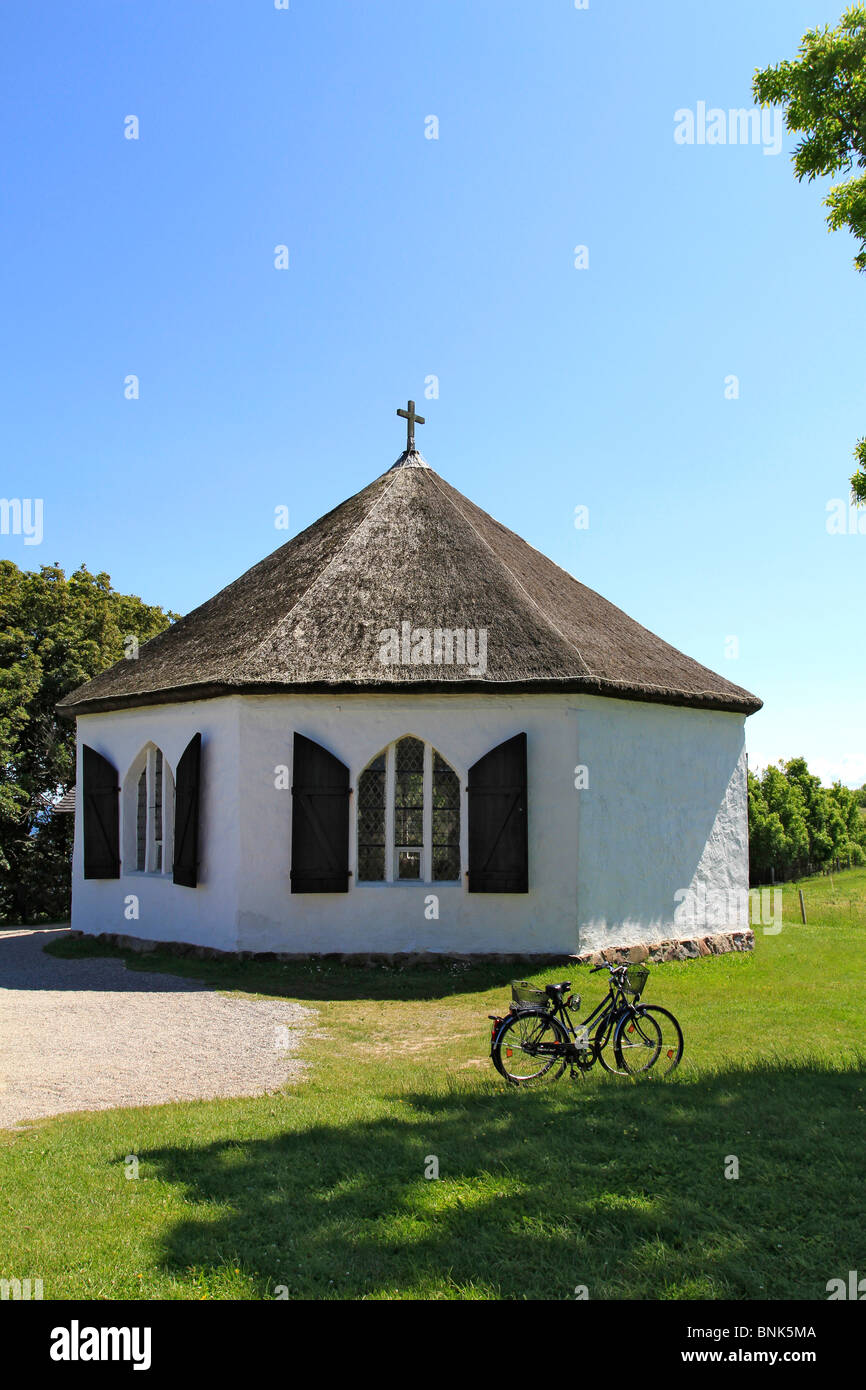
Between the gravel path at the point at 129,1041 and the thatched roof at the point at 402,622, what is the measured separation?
14.0 feet

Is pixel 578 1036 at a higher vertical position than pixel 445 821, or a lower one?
lower

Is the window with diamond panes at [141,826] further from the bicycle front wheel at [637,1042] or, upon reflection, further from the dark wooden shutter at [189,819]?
the bicycle front wheel at [637,1042]

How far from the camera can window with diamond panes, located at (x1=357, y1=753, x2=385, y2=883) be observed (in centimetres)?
1375

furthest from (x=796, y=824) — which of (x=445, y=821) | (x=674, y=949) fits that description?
(x=445, y=821)

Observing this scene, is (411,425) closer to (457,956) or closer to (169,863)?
(169,863)

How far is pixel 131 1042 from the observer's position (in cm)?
931

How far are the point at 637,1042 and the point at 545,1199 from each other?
319 centimetres

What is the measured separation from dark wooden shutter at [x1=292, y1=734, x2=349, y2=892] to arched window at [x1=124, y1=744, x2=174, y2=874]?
3.18 metres

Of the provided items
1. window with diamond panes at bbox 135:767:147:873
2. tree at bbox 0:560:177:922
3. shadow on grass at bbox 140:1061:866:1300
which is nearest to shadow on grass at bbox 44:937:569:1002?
window with diamond panes at bbox 135:767:147:873

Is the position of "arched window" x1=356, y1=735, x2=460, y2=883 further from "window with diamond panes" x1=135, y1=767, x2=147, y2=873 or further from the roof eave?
"window with diamond panes" x1=135, y1=767, x2=147, y2=873

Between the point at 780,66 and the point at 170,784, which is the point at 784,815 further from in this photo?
the point at 780,66

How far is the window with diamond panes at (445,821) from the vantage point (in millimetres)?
13695

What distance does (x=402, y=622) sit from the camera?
1434 cm
